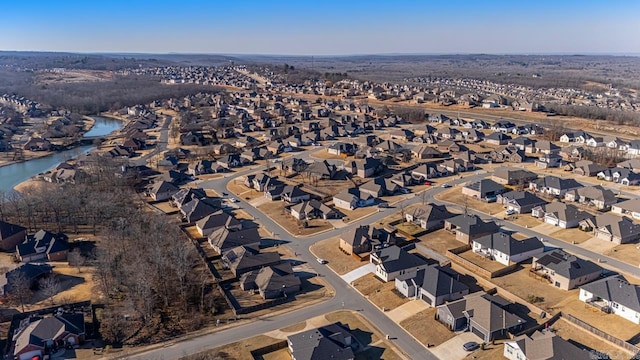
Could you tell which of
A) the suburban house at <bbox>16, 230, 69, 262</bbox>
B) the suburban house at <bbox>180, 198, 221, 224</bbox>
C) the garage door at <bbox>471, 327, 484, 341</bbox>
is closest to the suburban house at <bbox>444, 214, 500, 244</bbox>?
the garage door at <bbox>471, 327, 484, 341</bbox>

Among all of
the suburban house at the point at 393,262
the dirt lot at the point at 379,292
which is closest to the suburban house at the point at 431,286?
the dirt lot at the point at 379,292

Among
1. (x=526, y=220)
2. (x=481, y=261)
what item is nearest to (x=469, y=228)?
(x=481, y=261)

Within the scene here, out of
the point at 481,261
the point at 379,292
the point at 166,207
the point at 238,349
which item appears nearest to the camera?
the point at 238,349

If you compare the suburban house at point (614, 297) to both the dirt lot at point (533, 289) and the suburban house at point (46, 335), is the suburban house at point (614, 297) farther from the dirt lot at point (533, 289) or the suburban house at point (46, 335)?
the suburban house at point (46, 335)

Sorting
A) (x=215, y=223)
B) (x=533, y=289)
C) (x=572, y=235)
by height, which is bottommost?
(x=533, y=289)

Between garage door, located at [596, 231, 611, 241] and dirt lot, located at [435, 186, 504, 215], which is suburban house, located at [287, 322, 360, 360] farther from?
garage door, located at [596, 231, 611, 241]

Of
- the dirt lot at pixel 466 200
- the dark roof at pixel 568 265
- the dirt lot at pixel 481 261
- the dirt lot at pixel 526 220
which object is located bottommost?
the dirt lot at pixel 481 261

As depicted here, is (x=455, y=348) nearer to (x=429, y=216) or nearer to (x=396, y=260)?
(x=396, y=260)
